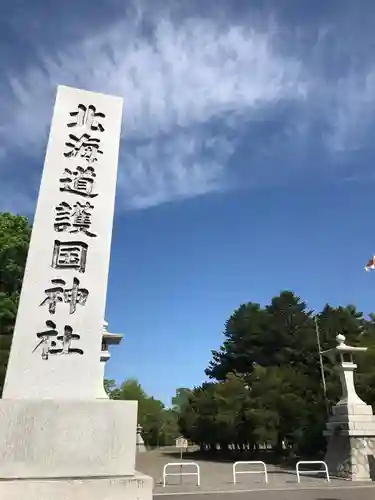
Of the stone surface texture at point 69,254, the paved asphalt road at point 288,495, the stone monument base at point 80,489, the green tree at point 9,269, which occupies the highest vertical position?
the green tree at point 9,269

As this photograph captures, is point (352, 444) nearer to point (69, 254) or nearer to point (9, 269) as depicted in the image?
point (69, 254)

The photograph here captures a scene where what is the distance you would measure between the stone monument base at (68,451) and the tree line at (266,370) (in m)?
15.3

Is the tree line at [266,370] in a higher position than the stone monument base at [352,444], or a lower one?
higher

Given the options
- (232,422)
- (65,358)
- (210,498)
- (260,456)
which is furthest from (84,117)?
(260,456)

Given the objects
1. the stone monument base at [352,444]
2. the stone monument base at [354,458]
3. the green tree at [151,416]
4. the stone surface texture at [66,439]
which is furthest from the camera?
the green tree at [151,416]

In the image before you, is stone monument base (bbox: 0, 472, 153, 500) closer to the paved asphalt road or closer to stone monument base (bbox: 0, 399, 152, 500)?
stone monument base (bbox: 0, 399, 152, 500)

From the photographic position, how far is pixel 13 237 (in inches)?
822

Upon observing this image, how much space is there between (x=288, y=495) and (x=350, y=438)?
475cm

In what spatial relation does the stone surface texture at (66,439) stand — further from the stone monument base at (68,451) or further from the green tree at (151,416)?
the green tree at (151,416)

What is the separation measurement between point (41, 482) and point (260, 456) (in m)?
26.5

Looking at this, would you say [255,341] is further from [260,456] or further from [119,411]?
[119,411]

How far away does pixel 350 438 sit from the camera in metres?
12.3

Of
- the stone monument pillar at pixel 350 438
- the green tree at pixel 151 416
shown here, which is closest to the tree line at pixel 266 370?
the stone monument pillar at pixel 350 438

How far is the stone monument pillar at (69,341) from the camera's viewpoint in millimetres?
3070
